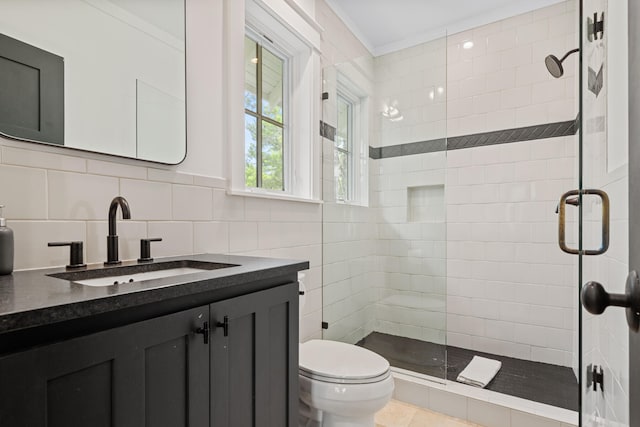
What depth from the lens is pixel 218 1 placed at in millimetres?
1551

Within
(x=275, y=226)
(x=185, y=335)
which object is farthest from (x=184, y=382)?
(x=275, y=226)

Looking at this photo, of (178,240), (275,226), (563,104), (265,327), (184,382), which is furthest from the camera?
(563,104)

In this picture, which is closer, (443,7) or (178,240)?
(178,240)

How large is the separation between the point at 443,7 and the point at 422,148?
1150 millimetres

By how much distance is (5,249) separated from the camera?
833mm

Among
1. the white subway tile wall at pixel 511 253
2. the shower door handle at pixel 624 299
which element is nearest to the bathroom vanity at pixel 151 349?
the shower door handle at pixel 624 299

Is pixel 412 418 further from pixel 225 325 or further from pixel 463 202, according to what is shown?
pixel 463 202

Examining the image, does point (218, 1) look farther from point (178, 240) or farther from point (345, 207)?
point (345, 207)

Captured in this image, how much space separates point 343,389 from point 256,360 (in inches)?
22.3

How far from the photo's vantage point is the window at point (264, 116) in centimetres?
194

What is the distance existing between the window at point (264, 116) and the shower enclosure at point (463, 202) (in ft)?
1.21

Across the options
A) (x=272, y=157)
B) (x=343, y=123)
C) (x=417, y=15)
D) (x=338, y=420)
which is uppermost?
(x=417, y=15)

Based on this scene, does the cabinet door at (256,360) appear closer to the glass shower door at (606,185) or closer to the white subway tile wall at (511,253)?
the glass shower door at (606,185)

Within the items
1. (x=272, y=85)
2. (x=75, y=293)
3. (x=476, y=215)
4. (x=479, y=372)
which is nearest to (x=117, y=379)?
(x=75, y=293)
